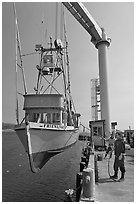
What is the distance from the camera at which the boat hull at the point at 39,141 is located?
10.2m

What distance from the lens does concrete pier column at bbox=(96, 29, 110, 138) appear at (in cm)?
2182

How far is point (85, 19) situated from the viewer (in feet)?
70.6

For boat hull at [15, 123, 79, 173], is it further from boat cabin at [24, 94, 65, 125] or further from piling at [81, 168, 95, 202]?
piling at [81, 168, 95, 202]

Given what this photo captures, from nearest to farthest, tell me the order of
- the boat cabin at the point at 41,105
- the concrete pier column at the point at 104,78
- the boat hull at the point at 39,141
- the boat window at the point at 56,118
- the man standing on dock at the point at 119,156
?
→ 1. the man standing on dock at the point at 119,156
2. the boat hull at the point at 39,141
3. the boat cabin at the point at 41,105
4. the boat window at the point at 56,118
5. the concrete pier column at the point at 104,78

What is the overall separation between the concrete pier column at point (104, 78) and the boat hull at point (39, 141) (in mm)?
10174

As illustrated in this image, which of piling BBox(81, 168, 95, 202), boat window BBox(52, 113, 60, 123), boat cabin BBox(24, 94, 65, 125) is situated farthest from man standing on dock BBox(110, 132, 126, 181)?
boat window BBox(52, 113, 60, 123)

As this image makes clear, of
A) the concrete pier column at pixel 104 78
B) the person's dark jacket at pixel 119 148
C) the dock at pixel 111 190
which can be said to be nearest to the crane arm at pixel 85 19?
the concrete pier column at pixel 104 78

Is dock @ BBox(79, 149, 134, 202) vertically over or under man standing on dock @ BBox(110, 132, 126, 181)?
under

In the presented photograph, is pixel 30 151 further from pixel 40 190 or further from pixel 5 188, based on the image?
pixel 5 188

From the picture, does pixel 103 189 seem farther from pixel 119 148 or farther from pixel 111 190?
pixel 119 148

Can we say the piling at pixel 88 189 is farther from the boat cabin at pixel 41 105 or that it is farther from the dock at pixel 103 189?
the boat cabin at pixel 41 105

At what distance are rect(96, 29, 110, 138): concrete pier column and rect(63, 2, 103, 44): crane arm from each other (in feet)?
2.93

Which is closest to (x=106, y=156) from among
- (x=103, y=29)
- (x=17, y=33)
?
(x=17, y=33)

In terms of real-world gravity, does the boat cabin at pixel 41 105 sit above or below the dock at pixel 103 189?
above
